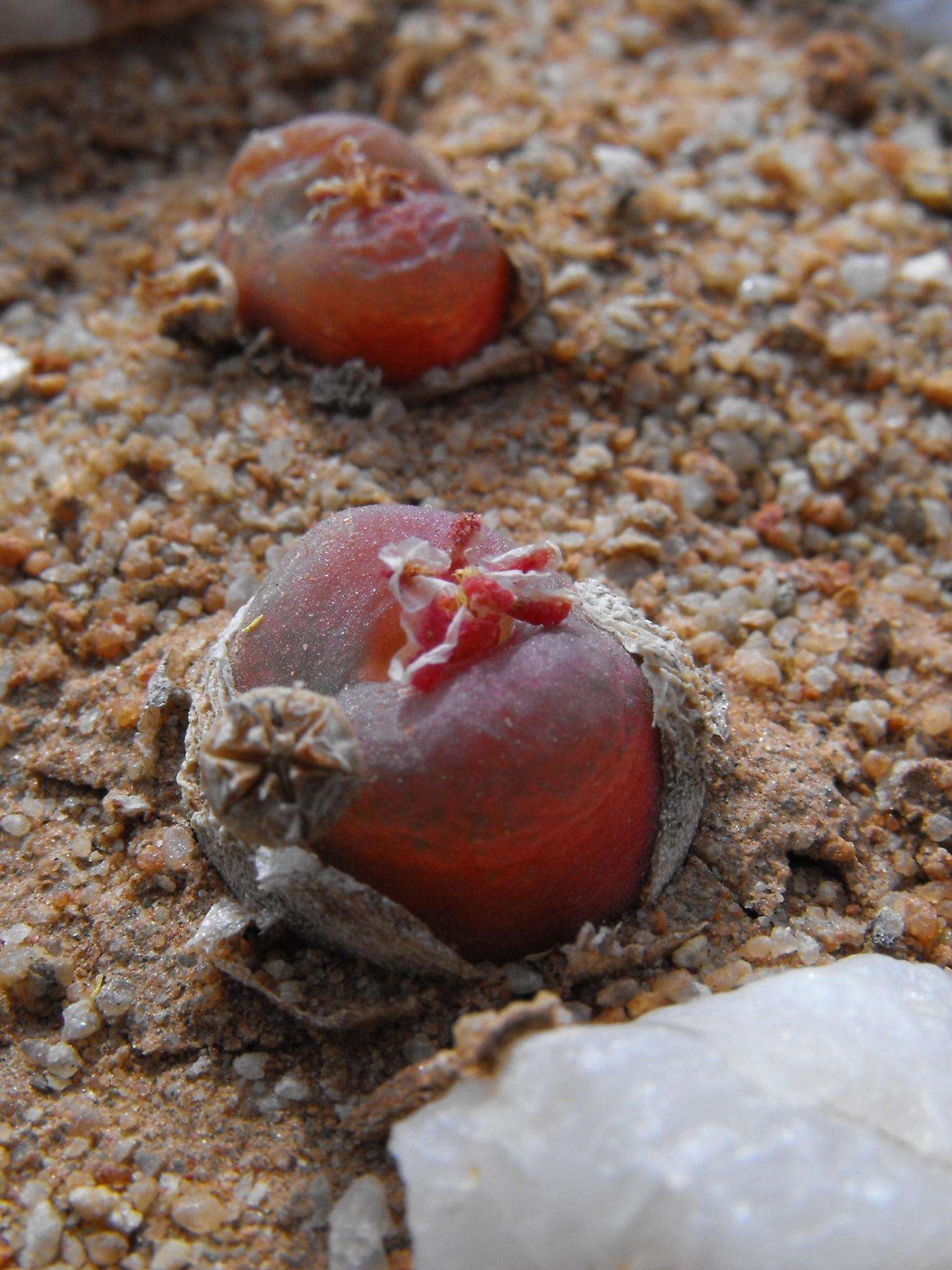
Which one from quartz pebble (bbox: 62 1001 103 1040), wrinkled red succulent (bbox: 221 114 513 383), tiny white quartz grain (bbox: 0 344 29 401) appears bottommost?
quartz pebble (bbox: 62 1001 103 1040)

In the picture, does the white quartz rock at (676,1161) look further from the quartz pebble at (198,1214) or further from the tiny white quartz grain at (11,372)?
the tiny white quartz grain at (11,372)

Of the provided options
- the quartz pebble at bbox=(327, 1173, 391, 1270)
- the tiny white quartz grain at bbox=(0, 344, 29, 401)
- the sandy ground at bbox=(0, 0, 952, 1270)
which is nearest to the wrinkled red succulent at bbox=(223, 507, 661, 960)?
the sandy ground at bbox=(0, 0, 952, 1270)

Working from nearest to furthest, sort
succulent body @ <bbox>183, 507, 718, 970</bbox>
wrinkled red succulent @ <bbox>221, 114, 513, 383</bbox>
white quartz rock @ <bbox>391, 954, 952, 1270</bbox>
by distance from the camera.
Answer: white quartz rock @ <bbox>391, 954, 952, 1270</bbox>, succulent body @ <bbox>183, 507, 718, 970</bbox>, wrinkled red succulent @ <bbox>221, 114, 513, 383</bbox>

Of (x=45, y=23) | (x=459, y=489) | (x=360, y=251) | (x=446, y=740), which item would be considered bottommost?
(x=459, y=489)

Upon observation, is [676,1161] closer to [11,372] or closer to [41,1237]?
[41,1237]

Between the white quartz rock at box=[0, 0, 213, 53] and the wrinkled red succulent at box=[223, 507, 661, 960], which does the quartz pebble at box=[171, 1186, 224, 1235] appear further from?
the white quartz rock at box=[0, 0, 213, 53]

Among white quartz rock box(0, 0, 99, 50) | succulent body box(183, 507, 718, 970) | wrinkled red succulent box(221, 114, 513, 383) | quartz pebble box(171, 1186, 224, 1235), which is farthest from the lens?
white quartz rock box(0, 0, 99, 50)

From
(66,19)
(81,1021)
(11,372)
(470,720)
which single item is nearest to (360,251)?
(11,372)
